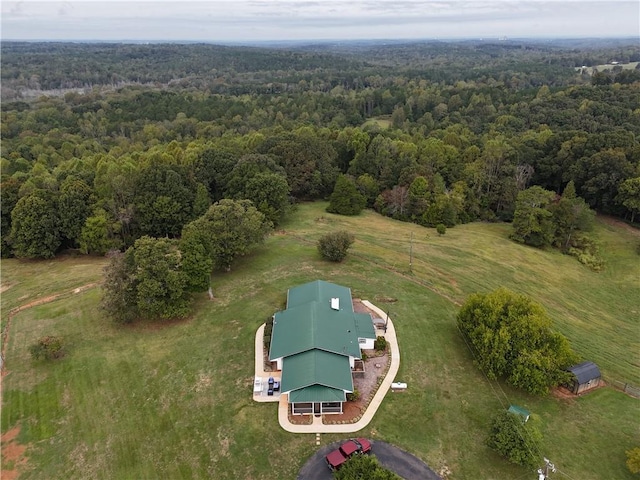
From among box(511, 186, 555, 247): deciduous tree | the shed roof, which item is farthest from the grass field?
box(511, 186, 555, 247): deciduous tree

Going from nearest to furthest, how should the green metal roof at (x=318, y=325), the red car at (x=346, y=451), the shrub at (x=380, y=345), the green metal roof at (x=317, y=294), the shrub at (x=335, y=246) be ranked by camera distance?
the red car at (x=346, y=451) → the green metal roof at (x=318, y=325) → the shrub at (x=380, y=345) → the green metal roof at (x=317, y=294) → the shrub at (x=335, y=246)

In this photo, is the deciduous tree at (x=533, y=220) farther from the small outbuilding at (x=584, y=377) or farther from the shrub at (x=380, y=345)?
the shrub at (x=380, y=345)

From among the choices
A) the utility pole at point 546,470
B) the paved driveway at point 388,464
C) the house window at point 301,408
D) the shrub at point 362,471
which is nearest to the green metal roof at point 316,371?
the house window at point 301,408

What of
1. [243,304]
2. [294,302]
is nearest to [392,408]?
[294,302]

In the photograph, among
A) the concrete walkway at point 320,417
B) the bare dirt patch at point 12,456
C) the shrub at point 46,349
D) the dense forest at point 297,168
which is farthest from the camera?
the dense forest at point 297,168

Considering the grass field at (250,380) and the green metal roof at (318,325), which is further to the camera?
the green metal roof at (318,325)

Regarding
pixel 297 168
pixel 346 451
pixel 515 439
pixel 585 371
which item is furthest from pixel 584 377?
pixel 297 168

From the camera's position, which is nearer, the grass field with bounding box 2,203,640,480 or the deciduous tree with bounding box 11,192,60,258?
the grass field with bounding box 2,203,640,480

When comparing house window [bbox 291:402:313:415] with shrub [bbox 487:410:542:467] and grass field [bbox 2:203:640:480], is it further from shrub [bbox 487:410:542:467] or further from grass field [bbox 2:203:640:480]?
shrub [bbox 487:410:542:467]
